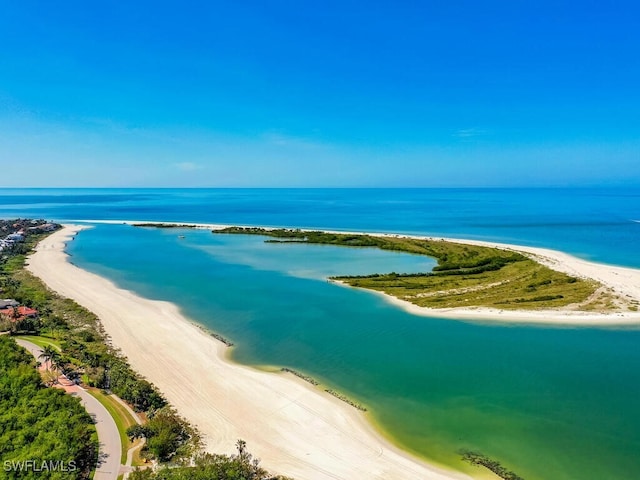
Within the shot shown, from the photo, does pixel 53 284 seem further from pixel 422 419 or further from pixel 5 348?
pixel 422 419

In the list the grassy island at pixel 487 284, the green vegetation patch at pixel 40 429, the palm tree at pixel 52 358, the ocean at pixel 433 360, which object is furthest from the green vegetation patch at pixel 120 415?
the grassy island at pixel 487 284

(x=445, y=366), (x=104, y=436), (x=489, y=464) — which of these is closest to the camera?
(x=489, y=464)

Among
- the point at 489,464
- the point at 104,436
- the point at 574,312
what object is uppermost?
the point at 574,312

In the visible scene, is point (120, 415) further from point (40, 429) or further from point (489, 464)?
point (489, 464)

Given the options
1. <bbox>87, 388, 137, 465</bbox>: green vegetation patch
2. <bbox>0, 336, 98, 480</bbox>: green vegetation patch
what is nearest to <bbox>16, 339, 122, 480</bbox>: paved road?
<bbox>87, 388, 137, 465</bbox>: green vegetation patch

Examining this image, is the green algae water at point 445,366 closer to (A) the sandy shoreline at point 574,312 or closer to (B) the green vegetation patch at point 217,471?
(A) the sandy shoreline at point 574,312

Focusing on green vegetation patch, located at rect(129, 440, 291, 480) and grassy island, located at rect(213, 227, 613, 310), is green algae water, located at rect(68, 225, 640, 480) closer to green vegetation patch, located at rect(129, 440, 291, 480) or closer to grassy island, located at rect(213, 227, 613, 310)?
grassy island, located at rect(213, 227, 613, 310)

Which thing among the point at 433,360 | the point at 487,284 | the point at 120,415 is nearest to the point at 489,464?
the point at 433,360
